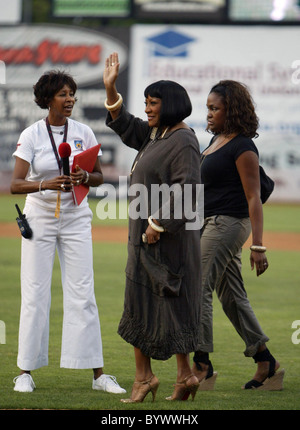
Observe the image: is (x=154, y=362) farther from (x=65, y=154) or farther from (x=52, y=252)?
(x=65, y=154)

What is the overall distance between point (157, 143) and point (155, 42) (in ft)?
100

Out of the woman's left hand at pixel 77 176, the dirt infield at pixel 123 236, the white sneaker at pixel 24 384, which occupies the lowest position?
the dirt infield at pixel 123 236

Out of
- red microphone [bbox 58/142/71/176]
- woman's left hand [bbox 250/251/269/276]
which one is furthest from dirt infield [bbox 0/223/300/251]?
red microphone [bbox 58/142/71/176]

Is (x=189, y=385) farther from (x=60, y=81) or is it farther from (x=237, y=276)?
(x=60, y=81)

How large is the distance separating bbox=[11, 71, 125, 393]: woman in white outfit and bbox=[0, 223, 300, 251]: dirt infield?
12019 mm

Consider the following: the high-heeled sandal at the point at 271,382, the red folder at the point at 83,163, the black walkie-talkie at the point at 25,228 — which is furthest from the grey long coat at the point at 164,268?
the high-heeled sandal at the point at 271,382

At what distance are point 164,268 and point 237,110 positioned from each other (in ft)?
4.91

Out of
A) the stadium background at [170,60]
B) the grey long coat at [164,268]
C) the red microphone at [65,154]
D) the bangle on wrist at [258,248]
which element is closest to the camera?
the grey long coat at [164,268]

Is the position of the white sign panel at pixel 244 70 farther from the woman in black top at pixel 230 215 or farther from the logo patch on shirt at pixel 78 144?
the logo patch on shirt at pixel 78 144

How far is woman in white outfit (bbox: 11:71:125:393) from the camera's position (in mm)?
6070

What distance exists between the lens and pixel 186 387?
18.4 feet

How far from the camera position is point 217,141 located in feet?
21.2

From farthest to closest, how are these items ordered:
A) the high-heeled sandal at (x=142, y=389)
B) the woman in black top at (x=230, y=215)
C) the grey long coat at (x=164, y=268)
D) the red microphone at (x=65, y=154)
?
the woman in black top at (x=230, y=215), the red microphone at (x=65, y=154), the high-heeled sandal at (x=142, y=389), the grey long coat at (x=164, y=268)

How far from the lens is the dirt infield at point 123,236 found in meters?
18.3
